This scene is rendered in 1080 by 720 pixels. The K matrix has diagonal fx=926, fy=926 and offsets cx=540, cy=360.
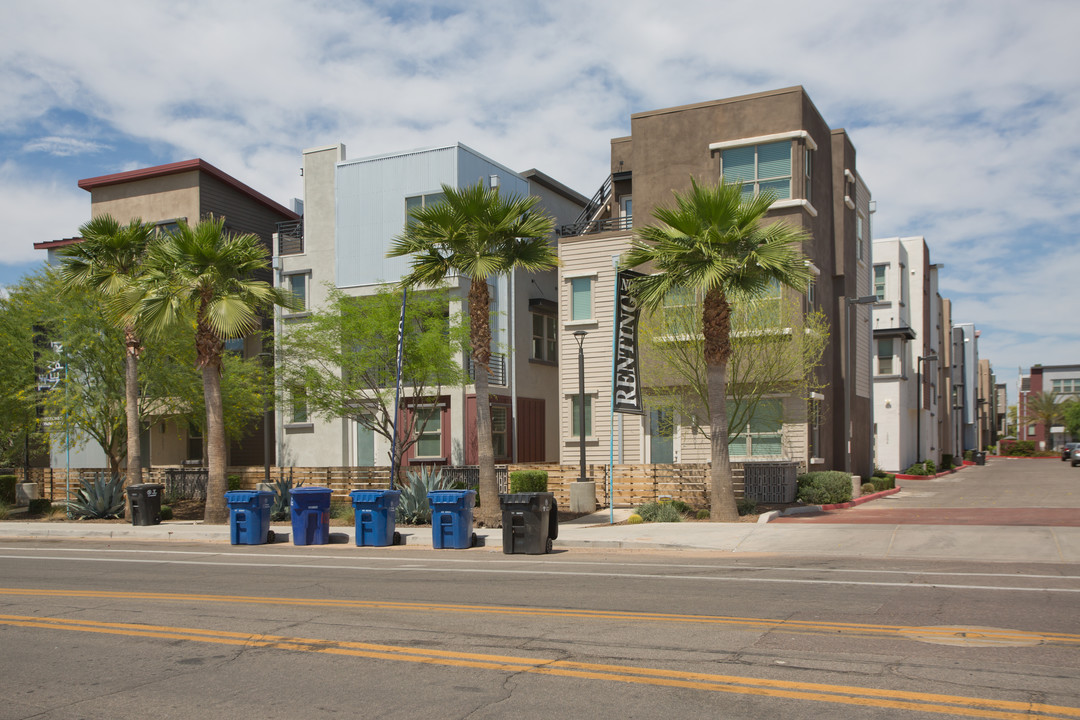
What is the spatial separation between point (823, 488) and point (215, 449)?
615 inches

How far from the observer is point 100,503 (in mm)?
26047

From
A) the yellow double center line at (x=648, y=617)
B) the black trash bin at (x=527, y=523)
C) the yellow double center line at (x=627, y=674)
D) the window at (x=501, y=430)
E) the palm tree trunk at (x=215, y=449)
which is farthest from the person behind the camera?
the window at (x=501, y=430)

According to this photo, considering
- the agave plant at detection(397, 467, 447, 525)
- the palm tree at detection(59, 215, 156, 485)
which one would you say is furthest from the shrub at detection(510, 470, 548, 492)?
the palm tree at detection(59, 215, 156, 485)

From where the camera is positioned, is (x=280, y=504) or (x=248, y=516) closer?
(x=248, y=516)

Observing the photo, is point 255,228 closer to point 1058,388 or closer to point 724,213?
point 724,213

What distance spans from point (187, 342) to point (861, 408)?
2445cm

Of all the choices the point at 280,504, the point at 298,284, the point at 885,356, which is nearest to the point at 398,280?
the point at 298,284

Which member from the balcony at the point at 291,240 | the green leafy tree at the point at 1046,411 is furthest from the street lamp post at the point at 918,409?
the green leafy tree at the point at 1046,411

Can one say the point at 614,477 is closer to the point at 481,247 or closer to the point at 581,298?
the point at 581,298

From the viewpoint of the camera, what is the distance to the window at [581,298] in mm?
30886

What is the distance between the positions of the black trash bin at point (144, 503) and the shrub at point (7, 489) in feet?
32.1

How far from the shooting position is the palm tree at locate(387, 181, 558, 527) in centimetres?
2002

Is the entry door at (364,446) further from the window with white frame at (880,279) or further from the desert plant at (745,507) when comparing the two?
the window with white frame at (880,279)

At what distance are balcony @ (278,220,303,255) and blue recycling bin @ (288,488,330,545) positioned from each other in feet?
58.8
